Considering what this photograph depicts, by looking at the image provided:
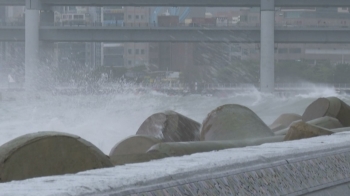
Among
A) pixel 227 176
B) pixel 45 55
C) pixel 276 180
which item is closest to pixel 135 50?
pixel 45 55

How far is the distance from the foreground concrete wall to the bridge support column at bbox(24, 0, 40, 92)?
7613 cm

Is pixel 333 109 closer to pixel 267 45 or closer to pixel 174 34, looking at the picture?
pixel 267 45

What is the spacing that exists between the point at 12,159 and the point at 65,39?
77076 mm

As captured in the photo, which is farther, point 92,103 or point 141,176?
point 92,103

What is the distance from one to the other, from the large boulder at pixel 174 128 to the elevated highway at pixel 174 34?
67.1 meters

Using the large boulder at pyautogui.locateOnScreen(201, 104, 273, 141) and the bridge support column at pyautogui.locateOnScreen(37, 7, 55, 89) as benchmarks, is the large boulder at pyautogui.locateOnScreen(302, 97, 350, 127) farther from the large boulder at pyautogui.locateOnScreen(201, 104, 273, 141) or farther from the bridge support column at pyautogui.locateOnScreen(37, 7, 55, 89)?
the bridge support column at pyautogui.locateOnScreen(37, 7, 55, 89)

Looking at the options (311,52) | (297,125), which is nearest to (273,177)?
(297,125)

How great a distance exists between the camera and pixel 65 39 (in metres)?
83.0

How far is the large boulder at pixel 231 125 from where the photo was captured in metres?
11.9

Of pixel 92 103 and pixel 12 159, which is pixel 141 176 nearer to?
pixel 12 159

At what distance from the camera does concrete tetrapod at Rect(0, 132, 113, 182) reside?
6488 millimetres

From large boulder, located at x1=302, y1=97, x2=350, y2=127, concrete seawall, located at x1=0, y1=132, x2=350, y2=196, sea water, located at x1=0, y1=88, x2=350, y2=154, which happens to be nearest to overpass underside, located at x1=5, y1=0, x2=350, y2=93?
sea water, located at x1=0, y1=88, x2=350, y2=154

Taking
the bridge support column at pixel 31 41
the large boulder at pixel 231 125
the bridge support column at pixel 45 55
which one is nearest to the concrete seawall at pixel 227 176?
the large boulder at pixel 231 125

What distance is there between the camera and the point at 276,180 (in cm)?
503
